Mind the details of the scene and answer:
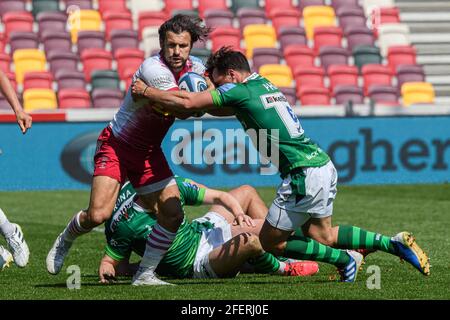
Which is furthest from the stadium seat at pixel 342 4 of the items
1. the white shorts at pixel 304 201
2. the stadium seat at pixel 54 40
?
the white shorts at pixel 304 201

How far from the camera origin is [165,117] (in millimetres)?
8906

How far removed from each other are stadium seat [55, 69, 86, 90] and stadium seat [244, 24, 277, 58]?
3.82m

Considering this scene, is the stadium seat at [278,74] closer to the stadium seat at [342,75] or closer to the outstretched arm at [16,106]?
the stadium seat at [342,75]

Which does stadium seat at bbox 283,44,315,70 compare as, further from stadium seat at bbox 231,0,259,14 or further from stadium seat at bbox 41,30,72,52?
stadium seat at bbox 41,30,72,52

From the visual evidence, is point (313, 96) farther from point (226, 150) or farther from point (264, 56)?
point (226, 150)

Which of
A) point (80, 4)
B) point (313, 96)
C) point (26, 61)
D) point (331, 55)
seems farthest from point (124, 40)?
point (331, 55)

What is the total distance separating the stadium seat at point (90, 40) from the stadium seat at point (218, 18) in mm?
2291

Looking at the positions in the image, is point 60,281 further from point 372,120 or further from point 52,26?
point 52,26

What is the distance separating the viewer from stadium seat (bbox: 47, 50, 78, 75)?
73.9 ft

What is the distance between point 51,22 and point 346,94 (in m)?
6.24

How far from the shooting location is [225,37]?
932 inches

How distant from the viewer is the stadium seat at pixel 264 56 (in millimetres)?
23406

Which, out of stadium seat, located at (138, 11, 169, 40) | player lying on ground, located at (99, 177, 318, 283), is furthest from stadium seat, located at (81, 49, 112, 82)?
player lying on ground, located at (99, 177, 318, 283)

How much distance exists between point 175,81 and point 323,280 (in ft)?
6.56
